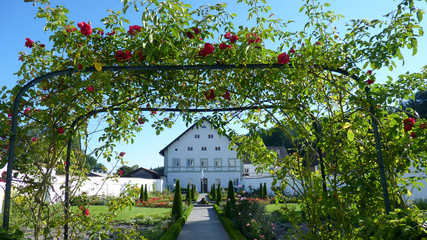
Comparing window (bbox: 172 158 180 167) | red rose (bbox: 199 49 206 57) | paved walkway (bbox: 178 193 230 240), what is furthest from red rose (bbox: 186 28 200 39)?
window (bbox: 172 158 180 167)

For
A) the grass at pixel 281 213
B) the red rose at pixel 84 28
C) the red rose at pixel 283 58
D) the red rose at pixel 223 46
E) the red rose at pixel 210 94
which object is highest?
the red rose at pixel 84 28

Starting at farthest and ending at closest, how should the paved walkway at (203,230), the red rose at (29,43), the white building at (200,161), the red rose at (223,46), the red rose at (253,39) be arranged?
the white building at (200,161) < the paved walkway at (203,230) < the red rose at (29,43) < the red rose at (223,46) < the red rose at (253,39)

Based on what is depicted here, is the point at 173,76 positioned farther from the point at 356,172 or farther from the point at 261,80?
the point at 356,172

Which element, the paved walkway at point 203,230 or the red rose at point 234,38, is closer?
the red rose at point 234,38

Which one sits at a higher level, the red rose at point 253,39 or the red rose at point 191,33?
the red rose at point 191,33

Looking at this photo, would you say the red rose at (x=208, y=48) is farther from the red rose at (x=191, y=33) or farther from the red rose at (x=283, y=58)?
the red rose at (x=283, y=58)

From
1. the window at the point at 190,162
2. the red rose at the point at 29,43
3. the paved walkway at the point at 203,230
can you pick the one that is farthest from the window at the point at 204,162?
the red rose at the point at 29,43

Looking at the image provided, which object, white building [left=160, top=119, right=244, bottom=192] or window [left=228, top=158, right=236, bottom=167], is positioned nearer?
white building [left=160, top=119, right=244, bottom=192]

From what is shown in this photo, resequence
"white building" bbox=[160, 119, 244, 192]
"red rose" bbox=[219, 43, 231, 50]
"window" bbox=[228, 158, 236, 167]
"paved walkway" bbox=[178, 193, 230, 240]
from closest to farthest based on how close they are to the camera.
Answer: "red rose" bbox=[219, 43, 231, 50], "paved walkway" bbox=[178, 193, 230, 240], "white building" bbox=[160, 119, 244, 192], "window" bbox=[228, 158, 236, 167]

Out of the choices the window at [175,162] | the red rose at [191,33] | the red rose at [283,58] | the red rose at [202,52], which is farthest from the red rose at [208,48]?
the window at [175,162]

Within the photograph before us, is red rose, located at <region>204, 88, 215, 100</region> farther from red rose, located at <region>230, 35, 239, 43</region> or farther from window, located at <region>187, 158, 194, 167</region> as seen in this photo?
window, located at <region>187, 158, 194, 167</region>

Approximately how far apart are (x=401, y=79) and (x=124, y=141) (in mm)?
3053

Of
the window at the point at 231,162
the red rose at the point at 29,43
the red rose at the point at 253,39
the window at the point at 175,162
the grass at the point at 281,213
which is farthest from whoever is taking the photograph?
the window at the point at 175,162

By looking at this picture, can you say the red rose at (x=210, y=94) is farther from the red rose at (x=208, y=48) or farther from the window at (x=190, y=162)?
the window at (x=190, y=162)
